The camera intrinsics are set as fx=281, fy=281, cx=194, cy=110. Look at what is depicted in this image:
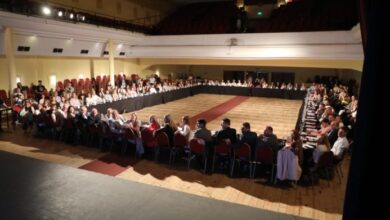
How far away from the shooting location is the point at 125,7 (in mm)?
20766

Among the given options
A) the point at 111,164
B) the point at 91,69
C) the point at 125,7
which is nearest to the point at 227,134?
the point at 111,164

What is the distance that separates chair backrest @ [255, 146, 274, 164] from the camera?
5730mm

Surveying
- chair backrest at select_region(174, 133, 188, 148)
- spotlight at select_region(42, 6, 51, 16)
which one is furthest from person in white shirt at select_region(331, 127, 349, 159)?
spotlight at select_region(42, 6, 51, 16)

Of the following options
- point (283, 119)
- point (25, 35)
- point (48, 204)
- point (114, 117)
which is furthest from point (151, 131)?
point (25, 35)

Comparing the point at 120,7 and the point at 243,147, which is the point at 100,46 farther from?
the point at 243,147

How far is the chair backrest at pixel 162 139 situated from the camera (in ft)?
21.9

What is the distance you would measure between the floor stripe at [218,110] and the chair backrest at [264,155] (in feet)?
16.5

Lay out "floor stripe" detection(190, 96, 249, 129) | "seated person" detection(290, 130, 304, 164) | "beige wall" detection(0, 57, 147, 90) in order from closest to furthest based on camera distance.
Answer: "seated person" detection(290, 130, 304, 164) → "floor stripe" detection(190, 96, 249, 129) → "beige wall" detection(0, 57, 147, 90)

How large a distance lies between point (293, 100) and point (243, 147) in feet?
Result: 42.2

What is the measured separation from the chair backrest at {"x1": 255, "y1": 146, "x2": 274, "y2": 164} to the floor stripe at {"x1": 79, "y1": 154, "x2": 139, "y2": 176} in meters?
3.00

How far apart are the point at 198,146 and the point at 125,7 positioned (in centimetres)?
1753

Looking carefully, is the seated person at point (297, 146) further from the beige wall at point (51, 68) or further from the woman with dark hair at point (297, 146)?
the beige wall at point (51, 68)

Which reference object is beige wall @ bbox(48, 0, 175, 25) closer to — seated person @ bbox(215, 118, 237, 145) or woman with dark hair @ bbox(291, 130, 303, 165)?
seated person @ bbox(215, 118, 237, 145)

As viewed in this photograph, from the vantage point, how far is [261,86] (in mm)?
19234
